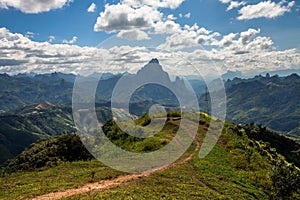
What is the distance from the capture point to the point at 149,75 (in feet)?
131

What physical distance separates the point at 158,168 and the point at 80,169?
12.0m

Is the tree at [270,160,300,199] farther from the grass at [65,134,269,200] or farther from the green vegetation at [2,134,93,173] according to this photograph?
the green vegetation at [2,134,93,173]

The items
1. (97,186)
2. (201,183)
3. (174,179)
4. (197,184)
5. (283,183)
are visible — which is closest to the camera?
(97,186)

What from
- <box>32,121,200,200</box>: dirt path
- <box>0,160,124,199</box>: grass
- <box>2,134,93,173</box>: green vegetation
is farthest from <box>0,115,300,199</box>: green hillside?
<box>32,121,200,200</box>: dirt path

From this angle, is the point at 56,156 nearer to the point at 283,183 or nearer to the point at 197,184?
the point at 197,184


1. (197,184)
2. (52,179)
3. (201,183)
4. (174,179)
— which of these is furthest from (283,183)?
(52,179)

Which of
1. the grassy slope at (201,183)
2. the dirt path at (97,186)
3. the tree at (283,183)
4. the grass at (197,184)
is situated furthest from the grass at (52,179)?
the tree at (283,183)

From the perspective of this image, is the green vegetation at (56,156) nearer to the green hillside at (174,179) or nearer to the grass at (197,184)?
the green hillside at (174,179)

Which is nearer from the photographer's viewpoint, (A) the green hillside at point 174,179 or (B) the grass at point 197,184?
(B) the grass at point 197,184

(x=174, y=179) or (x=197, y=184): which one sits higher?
(x=174, y=179)

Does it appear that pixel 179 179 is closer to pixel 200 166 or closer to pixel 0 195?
pixel 200 166

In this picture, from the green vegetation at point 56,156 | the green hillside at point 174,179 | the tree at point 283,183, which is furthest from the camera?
the green vegetation at point 56,156

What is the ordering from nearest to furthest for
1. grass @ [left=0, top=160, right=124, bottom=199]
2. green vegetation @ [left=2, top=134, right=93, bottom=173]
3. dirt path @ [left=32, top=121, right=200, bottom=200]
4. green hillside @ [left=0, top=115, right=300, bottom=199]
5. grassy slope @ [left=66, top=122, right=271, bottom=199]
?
dirt path @ [left=32, top=121, right=200, bottom=200]
grassy slope @ [left=66, top=122, right=271, bottom=199]
green hillside @ [left=0, top=115, right=300, bottom=199]
grass @ [left=0, top=160, right=124, bottom=199]
green vegetation @ [left=2, top=134, right=93, bottom=173]

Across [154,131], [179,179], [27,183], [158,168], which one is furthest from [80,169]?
[154,131]
